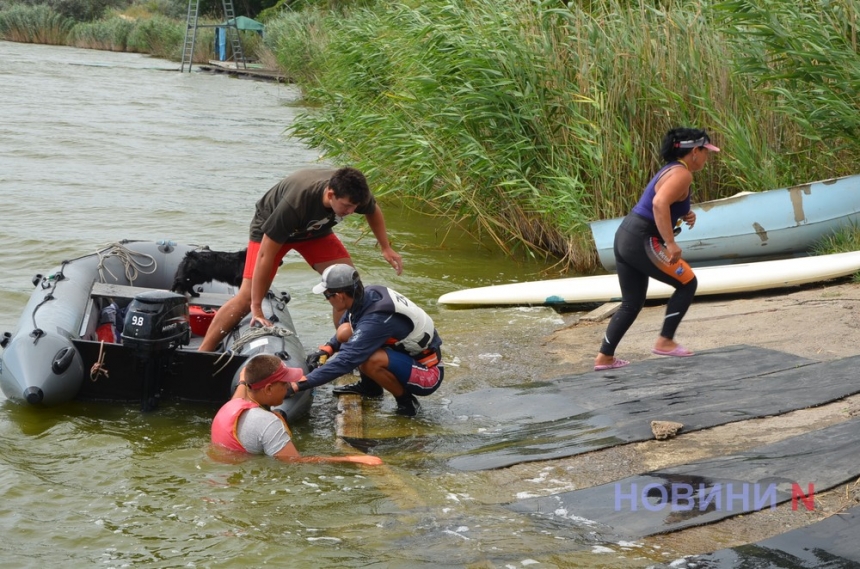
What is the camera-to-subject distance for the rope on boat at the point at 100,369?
241 inches

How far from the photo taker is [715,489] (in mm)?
4371

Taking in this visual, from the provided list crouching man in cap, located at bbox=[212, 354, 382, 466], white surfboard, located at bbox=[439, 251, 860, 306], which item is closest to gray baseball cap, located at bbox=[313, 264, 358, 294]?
crouching man in cap, located at bbox=[212, 354, 382, 466]

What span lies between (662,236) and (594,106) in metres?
3.99

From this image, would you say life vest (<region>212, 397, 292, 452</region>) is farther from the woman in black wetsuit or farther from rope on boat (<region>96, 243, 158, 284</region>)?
rope on boat (<region>96, 243, 158, 284</region>)

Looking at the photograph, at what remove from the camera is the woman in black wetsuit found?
5.95m

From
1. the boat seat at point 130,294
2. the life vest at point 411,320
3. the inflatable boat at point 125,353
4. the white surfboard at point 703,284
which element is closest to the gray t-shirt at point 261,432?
the inflatable boat at point 125,353

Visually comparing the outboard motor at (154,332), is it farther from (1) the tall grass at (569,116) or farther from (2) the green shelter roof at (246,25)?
(2) the green shelter roof at (246,25)

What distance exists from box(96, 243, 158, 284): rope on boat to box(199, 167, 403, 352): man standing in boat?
1.47 metres

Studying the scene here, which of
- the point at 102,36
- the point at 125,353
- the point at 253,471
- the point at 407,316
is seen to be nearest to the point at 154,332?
the point at 125,353

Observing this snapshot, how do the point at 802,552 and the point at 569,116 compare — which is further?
the point at 569,116

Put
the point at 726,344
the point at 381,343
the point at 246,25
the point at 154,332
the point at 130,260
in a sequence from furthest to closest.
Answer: the point at 246,25 < the point at 130,260 < the point at 726,344 < the point at 154,332 < the point at 381,343

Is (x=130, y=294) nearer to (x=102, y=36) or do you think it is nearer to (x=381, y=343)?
(x=381, y=343)

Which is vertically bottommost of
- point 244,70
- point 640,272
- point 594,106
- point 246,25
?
point 640,272

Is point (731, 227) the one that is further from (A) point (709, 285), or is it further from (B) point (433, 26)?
(B) point (433, 26)
